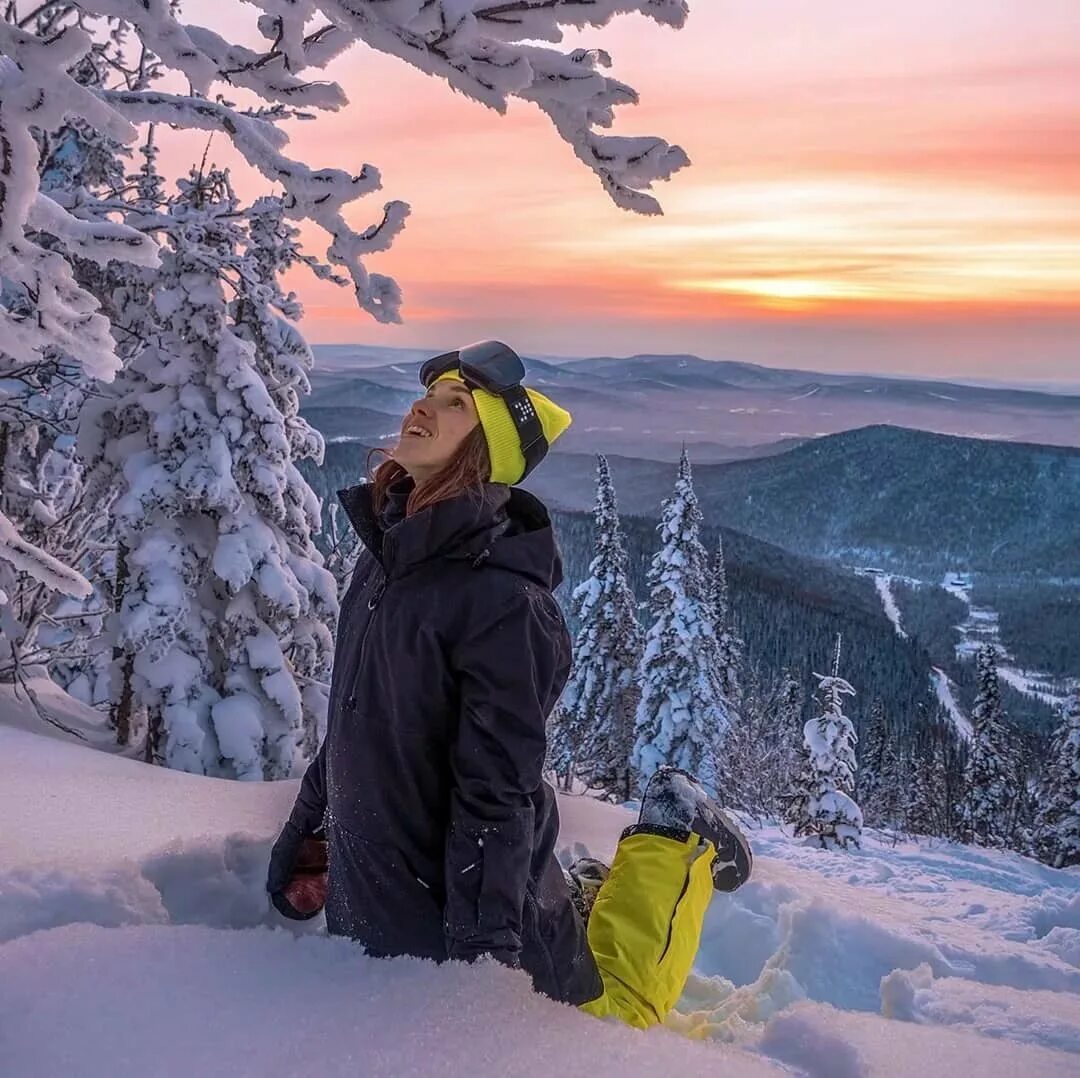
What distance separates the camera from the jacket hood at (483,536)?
8.40 ft

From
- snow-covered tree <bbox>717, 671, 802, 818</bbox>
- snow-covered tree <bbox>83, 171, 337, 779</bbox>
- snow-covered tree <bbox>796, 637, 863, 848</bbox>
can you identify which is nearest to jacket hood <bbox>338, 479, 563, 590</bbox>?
snow-covered tree <bbox>83, 171, 337, 779</bbox>

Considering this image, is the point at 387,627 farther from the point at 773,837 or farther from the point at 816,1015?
the point at 773,837

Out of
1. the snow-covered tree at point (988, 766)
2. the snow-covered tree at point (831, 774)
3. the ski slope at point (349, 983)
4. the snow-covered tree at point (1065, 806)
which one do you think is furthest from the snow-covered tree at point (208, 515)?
the snow-covered tree at point (988, 766)

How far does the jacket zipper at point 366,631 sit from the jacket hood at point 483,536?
8 cm

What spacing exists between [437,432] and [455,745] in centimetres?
98

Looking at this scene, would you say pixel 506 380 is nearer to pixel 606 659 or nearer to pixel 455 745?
pixel 455 745

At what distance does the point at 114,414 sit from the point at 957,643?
204 meters

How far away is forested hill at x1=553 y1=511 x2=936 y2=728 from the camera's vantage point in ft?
351

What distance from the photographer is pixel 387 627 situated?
2633 millimetres

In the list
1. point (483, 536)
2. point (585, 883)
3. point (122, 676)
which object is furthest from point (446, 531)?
point (122, 676)

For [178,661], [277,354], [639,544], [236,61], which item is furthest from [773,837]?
[639,544]

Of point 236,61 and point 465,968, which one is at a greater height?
point 236,61

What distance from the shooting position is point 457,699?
103 inches

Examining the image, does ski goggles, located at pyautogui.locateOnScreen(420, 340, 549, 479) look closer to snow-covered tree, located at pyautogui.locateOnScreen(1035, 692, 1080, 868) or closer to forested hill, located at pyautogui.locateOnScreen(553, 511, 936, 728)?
snow-covered tree, located at pyautogui.locateOnScreen(1035, 692, 1080, 868)
